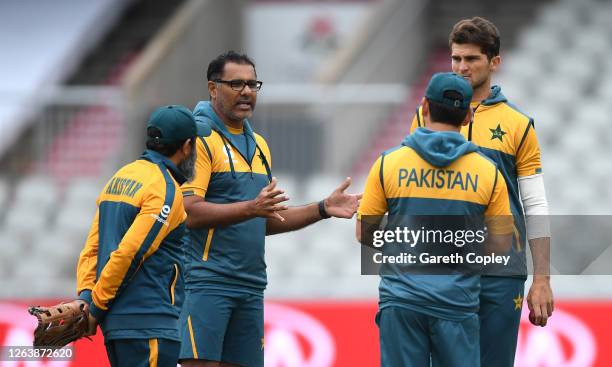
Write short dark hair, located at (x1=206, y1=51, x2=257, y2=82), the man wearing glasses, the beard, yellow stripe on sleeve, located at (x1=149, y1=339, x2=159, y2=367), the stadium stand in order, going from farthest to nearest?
1. the stadium stand
2. short dark hair, located at (x1=206, y1=51, x2=257, y2=82)
3. the man wearing glasses
4. the beard
5. yellow stripe on sleeve, located at (x1=149, y1=339, x2=159, y2=367)

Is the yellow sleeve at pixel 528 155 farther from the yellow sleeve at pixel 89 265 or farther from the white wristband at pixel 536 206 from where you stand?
the yellow sleeve at pixel 89 265

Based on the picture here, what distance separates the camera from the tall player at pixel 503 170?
20.0ft

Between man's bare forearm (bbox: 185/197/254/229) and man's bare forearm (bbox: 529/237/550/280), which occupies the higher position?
man's bare forearm (bbox: 185/197/254/229)

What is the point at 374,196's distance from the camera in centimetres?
552

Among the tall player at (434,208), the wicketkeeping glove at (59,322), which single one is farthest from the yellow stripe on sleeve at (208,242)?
the tall player at (434,208)

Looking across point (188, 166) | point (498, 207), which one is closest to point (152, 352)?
point (188, 166)

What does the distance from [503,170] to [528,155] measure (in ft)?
0.50

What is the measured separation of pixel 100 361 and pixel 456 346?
477 centimetres

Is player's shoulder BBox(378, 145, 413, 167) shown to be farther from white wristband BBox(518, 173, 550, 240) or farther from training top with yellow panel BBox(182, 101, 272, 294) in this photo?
training top with yellow panel BBox(182, 101, 272, 294)

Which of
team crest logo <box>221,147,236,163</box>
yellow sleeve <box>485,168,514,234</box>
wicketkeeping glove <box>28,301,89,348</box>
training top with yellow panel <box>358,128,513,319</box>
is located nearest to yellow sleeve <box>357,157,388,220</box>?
training top with yellow panel <box>358,128,513,319</box>

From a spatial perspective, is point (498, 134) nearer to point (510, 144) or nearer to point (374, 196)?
point (510, 144)

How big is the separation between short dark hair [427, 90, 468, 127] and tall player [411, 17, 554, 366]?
1.68ft

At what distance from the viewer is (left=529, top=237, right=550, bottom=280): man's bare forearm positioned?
604cm

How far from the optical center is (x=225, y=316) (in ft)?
21.4
